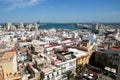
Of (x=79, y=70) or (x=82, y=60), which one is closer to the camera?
(x=79, y=70)

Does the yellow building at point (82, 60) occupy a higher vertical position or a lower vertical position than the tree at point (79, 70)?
higher

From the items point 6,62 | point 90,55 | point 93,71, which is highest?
point 6,62

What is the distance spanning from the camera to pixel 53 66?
98.4 ft

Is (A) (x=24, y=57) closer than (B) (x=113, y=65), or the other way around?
(B) (x=113, y=65)

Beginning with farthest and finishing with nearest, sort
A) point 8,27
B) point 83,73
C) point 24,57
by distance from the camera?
point 8,27 → point 24,57 → point 83,73

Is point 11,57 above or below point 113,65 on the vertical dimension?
above

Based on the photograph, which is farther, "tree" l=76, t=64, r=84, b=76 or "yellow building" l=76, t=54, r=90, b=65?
"yellow building" l=76, t=54, r=90, b=65

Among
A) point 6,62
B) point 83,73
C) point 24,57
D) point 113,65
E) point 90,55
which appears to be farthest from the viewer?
point 90,55

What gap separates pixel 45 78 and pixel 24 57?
11674 mm

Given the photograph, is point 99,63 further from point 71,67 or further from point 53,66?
point 53,66

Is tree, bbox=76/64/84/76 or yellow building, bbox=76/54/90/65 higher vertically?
yellow building, bbox=76/54/90/65

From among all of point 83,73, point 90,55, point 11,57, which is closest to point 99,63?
point 90,55

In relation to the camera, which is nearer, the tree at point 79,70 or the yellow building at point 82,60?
the tree at point 79,70

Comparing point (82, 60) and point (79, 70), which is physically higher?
point (82, 60)
